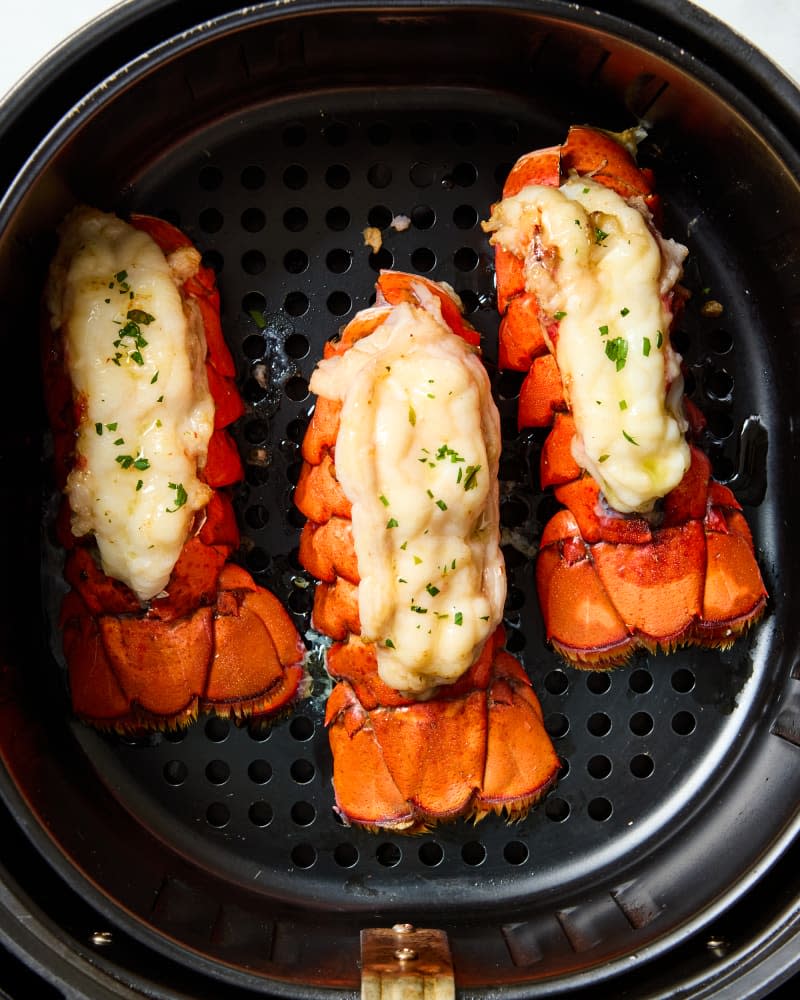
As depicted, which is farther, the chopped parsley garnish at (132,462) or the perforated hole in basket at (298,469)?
the perforated hole in basket at (298,469)

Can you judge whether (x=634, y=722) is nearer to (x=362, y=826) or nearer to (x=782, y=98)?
(x=362, y=826)

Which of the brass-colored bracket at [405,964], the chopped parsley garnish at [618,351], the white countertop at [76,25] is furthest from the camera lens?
the white countertop at [76,25]

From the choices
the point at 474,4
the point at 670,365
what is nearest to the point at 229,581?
the point at 670,365

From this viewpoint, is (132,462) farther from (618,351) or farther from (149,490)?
(618,351)

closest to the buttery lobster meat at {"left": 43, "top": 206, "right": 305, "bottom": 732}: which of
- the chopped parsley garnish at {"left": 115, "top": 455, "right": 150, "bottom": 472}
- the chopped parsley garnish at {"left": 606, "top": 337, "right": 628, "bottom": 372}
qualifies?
the chopped parsley garnish at {"left": 115, "top": 455, "right": 150, "bottom": 472}

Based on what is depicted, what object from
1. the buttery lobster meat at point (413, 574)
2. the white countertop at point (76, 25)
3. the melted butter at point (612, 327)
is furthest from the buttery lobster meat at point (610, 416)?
the white countertop at point (76, 25)

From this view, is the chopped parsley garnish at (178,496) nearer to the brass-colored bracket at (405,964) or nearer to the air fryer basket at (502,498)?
the air fryer basket at (502,498)

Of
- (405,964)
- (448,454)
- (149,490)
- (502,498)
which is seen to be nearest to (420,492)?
(448,454)
